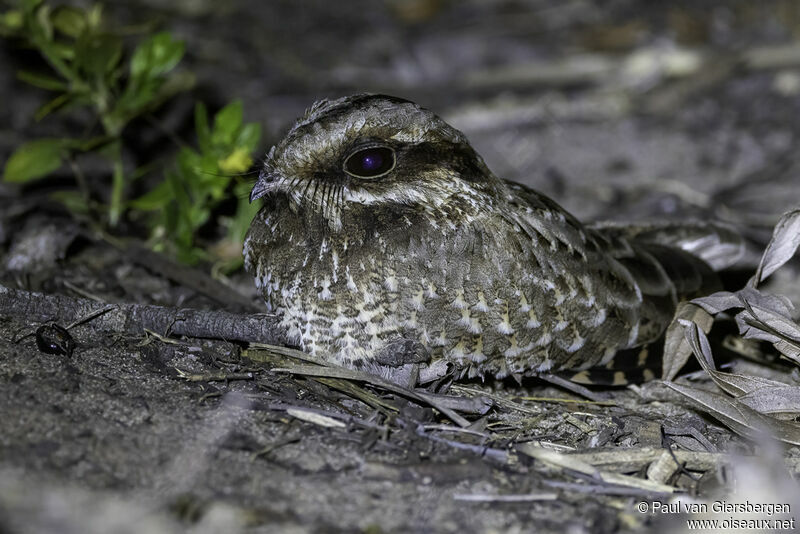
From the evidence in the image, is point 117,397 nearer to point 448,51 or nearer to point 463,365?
point 463,365

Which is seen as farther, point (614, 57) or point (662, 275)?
point (614, 57)

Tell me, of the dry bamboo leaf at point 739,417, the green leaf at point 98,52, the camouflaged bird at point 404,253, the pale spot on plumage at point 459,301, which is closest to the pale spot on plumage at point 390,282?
the camouflaged bird at point 404,253

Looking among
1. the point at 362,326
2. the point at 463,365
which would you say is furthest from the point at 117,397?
the point at 463,365

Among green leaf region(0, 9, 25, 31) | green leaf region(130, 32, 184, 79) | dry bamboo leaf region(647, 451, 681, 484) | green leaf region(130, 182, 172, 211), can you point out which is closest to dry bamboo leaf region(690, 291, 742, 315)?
dry bamboo leaf region(647, 451, 681, 484)

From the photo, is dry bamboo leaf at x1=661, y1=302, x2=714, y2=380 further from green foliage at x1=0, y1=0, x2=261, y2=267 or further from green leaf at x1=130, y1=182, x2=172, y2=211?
green leaf at x1=130, y1=182, x2=172, y2=211

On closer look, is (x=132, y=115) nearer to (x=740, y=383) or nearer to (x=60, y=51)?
(x=60, y=51)
